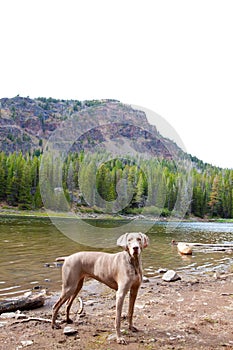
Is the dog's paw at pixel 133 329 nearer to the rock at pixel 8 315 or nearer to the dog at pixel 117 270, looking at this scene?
the dog at pixel 117 270

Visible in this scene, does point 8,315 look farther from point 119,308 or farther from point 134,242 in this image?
point 134,242

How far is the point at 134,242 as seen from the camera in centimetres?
637

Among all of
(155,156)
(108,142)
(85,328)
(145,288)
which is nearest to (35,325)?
(85,328)

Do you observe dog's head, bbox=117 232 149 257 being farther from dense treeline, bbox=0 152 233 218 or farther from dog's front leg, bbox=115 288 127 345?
dense treeline, bbox=0 152 233 218

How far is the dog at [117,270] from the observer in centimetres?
642

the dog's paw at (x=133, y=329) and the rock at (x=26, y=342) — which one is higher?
the dog's paw at (x=133, y=329)

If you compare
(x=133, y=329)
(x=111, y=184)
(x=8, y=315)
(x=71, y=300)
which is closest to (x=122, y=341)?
(x=133, y=329)

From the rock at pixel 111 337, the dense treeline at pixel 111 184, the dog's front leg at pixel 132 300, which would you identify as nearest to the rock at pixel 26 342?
the rock at pixel 111 337

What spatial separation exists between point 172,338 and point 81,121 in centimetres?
916

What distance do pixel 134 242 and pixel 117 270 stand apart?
0.76m

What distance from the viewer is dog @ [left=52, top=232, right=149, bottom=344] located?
642 centimetres

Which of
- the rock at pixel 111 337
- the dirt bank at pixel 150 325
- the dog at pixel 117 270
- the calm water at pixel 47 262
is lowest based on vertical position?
the calm water at pixel 47 262

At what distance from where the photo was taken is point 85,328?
7.23 metres

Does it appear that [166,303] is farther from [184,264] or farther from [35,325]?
[184,264]
